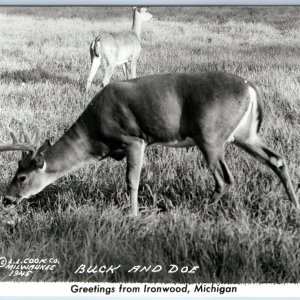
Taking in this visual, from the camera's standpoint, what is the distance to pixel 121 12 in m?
5.43

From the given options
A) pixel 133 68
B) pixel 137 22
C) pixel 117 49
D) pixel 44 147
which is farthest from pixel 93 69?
pixel 44 147

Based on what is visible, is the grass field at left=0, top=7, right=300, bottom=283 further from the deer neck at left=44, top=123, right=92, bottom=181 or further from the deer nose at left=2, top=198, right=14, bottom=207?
the deer neck at left=44, top=123, right=92, bottom=181

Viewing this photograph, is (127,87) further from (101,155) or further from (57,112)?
(57,112)

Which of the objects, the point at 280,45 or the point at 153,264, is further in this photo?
the point at 280,45

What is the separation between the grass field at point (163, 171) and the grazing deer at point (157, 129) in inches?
7.5

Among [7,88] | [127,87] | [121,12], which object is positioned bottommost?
[7,88]

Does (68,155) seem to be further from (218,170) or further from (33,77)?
(33,77)

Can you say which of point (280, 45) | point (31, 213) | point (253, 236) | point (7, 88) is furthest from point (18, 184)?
point (280, 45)

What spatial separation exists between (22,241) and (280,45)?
289 cm

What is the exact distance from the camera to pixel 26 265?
13.6 ft

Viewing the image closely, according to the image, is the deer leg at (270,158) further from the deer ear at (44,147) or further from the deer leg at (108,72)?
the deer leg at (108,72)

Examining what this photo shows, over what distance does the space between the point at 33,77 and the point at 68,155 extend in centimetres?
158

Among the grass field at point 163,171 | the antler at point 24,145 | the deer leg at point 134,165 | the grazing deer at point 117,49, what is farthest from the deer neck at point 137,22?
the antler at point 24,145

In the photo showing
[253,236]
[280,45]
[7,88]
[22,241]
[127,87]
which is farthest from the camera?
[7,88]
